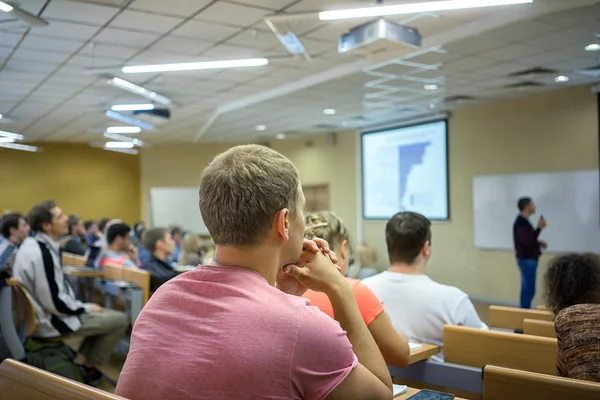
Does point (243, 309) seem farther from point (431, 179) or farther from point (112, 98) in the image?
point (431, 179)

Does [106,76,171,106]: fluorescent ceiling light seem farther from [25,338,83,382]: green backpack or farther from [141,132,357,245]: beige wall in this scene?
[25,338,83,382]: green backpack

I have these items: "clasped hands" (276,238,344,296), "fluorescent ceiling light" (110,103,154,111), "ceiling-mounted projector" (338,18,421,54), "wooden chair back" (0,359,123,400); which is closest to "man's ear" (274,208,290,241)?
"clasped hands" (276,238,344,296)

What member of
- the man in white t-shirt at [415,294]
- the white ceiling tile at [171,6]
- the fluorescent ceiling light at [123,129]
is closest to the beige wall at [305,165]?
the fluorescent ceiling light at [123,129]

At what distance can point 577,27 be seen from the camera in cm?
489

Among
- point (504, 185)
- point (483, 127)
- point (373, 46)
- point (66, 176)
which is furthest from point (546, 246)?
point (66, 176)

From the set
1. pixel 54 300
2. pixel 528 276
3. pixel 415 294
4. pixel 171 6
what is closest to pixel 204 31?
pixel 171 6

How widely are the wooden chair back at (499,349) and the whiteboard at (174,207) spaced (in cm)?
1171

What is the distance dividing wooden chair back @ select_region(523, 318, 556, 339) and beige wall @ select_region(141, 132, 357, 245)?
22.7 ft

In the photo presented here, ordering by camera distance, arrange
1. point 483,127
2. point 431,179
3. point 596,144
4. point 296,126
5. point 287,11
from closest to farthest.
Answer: point 287,11
point 596,144
point 483,127
point 431,179
point 296,126

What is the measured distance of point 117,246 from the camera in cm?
577

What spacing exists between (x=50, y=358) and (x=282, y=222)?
132 inches

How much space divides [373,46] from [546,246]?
430 cm

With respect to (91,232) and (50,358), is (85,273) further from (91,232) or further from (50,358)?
Result: (91,232)

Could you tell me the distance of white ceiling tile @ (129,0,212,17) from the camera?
4.35m
